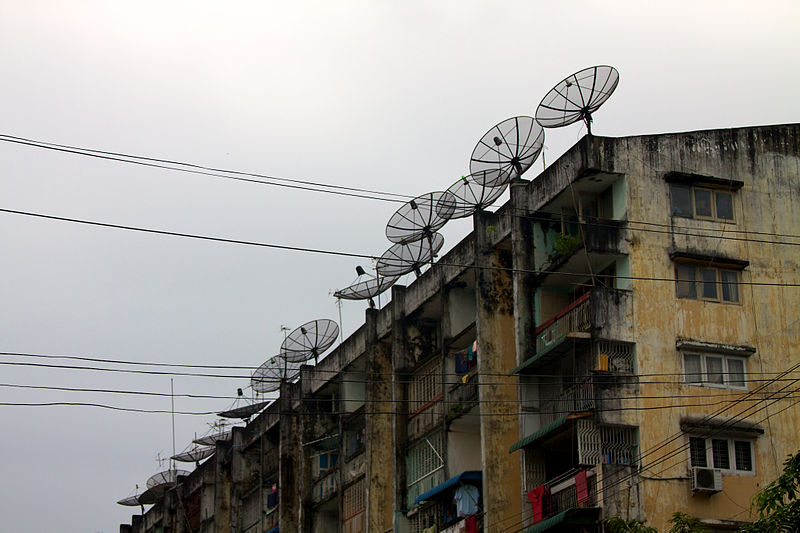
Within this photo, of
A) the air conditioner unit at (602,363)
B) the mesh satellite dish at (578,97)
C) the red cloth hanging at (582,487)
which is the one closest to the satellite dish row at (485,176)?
the mesh satellite dish at (578,97)

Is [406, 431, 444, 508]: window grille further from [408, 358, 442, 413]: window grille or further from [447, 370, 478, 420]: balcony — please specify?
[408, 358, 442, 413]: window grille

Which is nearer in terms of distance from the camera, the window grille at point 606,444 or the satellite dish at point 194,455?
the window grille at point 606,444

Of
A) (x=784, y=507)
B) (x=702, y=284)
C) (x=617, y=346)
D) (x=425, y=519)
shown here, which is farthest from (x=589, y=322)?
(x=784, y=507)

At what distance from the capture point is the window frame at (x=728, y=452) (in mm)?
34438

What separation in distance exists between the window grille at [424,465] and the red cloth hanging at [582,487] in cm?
872

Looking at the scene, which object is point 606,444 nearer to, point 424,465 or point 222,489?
point 424,465

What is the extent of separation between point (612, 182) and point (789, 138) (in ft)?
21.1

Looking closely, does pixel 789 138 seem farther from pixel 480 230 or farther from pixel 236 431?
pixel 236 431

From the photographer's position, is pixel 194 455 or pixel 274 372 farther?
pixel 194 455

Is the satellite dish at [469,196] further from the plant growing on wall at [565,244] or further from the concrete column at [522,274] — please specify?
the plant growing on wall at [565,244]

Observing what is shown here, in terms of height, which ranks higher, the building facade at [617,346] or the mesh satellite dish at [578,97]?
the mesh satellite dish at [578,97]

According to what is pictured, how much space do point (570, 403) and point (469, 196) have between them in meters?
9.06

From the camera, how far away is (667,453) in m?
34.0

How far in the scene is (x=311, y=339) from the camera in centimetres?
5416
